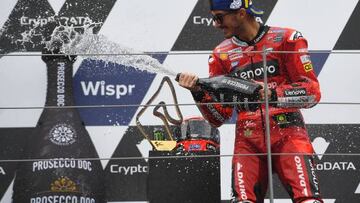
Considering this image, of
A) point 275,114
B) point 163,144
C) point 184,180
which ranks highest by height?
point 163,144

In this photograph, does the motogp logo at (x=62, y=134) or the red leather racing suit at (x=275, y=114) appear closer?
the red leather racing suit at (x=275, y=114)

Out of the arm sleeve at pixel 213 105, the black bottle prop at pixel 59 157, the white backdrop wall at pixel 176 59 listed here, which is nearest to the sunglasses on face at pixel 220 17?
the arm sleeve at pixel 213 105

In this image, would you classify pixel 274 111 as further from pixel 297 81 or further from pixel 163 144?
pixel 163 144

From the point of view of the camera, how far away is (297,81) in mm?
2506

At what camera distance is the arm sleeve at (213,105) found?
2.54m

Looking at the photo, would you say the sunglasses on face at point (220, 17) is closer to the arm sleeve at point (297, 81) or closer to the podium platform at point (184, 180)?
the arm sleeve at point (297, 81)

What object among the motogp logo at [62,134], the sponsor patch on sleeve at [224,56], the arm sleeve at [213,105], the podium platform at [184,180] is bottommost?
the podium platform at [184,180]

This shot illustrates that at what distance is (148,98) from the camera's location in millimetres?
3219

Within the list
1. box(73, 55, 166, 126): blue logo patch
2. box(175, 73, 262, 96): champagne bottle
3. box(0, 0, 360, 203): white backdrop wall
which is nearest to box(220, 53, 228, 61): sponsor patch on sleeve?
box(175, 73, 262, 96): champagne bottle

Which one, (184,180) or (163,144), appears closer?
(184,180)

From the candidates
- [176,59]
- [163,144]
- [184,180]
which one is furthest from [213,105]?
[176,59]

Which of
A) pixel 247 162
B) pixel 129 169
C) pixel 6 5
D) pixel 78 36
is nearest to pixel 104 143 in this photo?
pixel 129 169

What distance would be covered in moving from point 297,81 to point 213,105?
23 cm

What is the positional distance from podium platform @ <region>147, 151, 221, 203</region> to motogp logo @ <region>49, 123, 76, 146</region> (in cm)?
60
